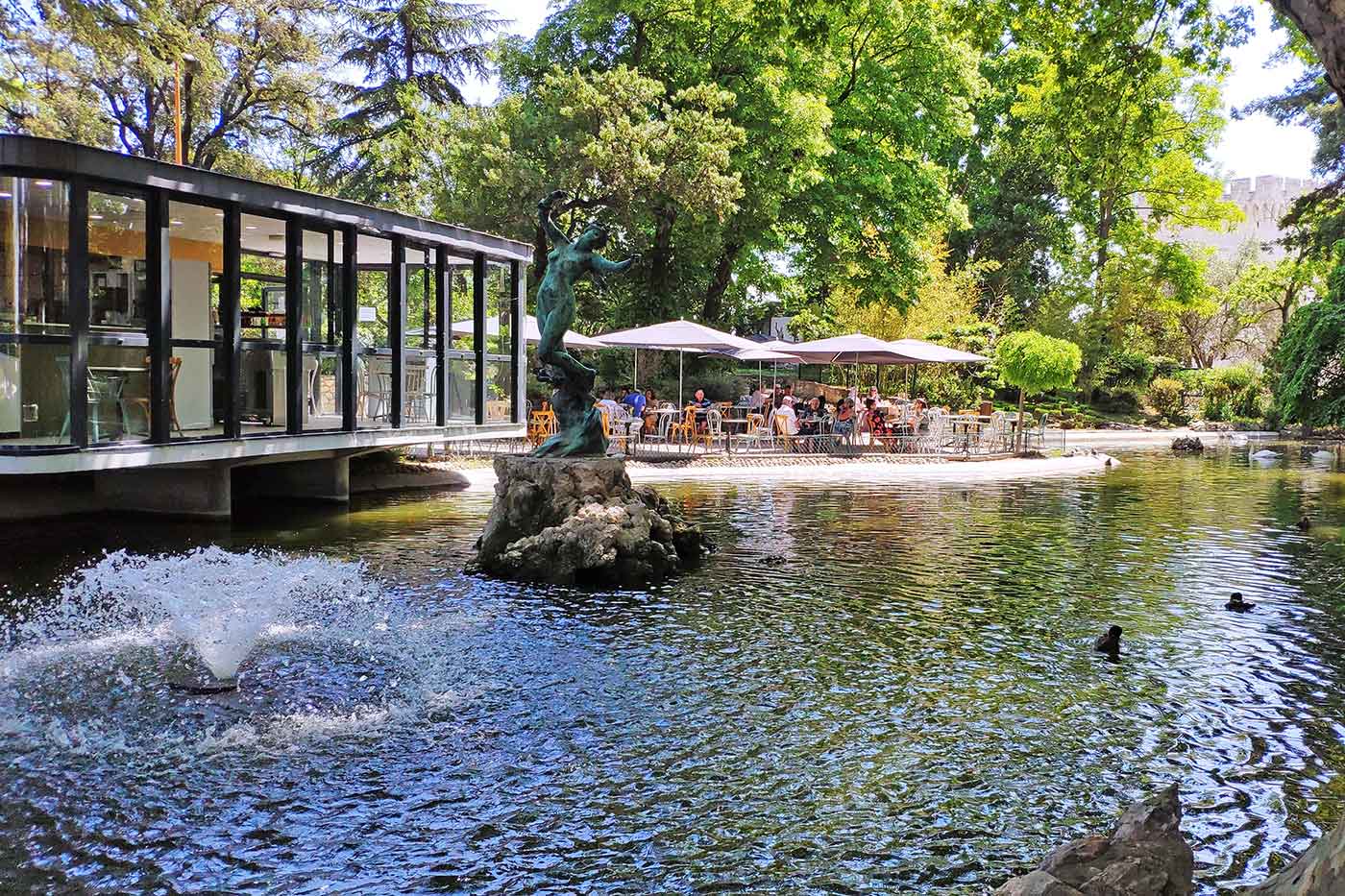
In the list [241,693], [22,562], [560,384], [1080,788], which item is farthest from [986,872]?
[22,562]

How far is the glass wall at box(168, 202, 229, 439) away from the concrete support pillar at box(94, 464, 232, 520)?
137 cm

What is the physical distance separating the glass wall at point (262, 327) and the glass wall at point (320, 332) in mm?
357

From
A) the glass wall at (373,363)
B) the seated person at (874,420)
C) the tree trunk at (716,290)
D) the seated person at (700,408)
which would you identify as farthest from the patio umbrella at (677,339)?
the glass wall at (373,363)

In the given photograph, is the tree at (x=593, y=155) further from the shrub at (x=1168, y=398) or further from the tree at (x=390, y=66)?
the shrub at (x=1168, y=398)

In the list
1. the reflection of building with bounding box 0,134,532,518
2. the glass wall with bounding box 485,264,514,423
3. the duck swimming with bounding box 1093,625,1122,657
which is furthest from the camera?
the glass wall with bounding box 485,264,514,423

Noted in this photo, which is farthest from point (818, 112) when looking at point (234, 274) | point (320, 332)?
point (234, 274)

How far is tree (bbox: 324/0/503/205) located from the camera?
33312mm

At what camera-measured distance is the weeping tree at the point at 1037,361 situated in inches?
1001

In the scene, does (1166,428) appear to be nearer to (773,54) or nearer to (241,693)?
(773,54)

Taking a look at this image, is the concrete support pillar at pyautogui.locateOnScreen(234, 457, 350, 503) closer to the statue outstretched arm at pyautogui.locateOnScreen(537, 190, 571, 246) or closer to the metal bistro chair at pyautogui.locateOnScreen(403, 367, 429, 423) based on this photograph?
the metal bistro chair at pyautogui.locateOnScreen(403, 367, 429, 423)

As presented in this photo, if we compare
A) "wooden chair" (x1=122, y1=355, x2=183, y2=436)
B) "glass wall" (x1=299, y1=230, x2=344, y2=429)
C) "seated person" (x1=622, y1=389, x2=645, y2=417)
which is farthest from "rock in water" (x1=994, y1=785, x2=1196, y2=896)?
"seated person" (x1=622, y1=389, x2=645, y2=417)

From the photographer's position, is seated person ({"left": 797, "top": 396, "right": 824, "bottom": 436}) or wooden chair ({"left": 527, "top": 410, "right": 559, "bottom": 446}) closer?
wooden chair ({"left": 527, "top": 410, "right": 559, "bottom": 446})

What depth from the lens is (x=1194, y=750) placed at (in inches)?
236

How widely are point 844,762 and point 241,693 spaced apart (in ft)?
13.2
